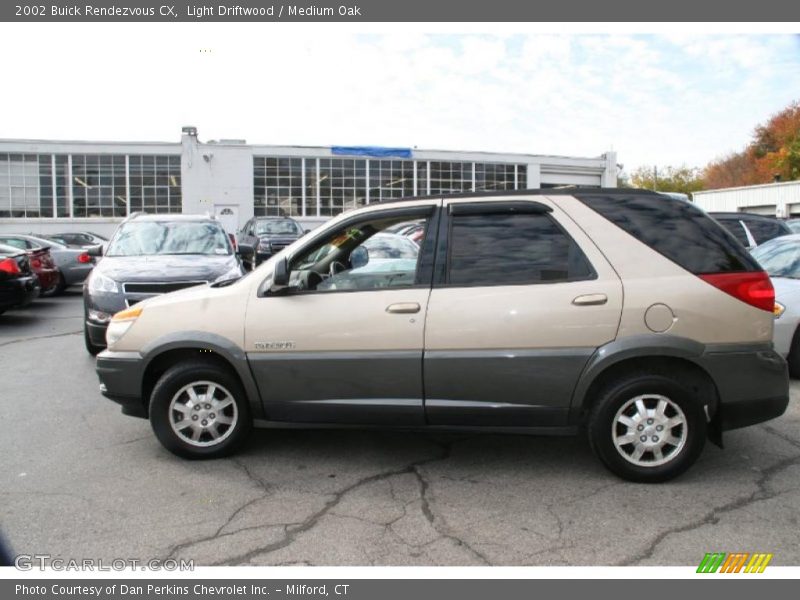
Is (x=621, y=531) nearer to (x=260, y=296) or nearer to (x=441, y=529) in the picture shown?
(x=441, y=529)

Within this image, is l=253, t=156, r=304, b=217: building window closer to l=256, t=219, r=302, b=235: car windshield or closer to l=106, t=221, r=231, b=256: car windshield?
l=256, t=219, r=302, b=235: car windshield

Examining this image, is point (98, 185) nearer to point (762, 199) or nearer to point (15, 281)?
point (15, 281)

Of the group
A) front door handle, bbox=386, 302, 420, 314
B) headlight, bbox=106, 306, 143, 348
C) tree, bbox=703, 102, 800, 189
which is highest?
tree, bbox=703, 102, 800, 189

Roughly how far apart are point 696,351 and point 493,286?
1.31 metres

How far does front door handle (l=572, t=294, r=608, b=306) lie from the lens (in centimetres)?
407

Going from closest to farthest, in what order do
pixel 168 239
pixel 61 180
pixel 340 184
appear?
1. pixel 168 239
2. pixel 61 180
3. pixel 340 184

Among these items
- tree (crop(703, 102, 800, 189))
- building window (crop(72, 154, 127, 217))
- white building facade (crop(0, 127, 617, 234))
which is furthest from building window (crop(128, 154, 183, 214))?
tree (crop(703, 102, 800, 189))

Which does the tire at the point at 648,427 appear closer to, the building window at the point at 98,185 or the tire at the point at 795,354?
the tire at the point at 795,354

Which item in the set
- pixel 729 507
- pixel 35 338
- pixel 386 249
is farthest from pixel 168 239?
pixel 729 507

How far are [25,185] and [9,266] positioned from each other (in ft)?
84.9

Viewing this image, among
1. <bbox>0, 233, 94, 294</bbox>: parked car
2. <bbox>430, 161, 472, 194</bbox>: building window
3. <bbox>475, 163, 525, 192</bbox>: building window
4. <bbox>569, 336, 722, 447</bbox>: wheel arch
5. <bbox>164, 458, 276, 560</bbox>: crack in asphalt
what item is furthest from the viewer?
<bbox>475, 163, 525, 192</bbox>: building window

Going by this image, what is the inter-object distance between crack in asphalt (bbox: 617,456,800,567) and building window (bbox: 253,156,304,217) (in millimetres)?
32107

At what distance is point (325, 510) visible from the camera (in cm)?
387

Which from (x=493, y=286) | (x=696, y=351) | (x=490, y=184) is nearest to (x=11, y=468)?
(x=493, y=286)
